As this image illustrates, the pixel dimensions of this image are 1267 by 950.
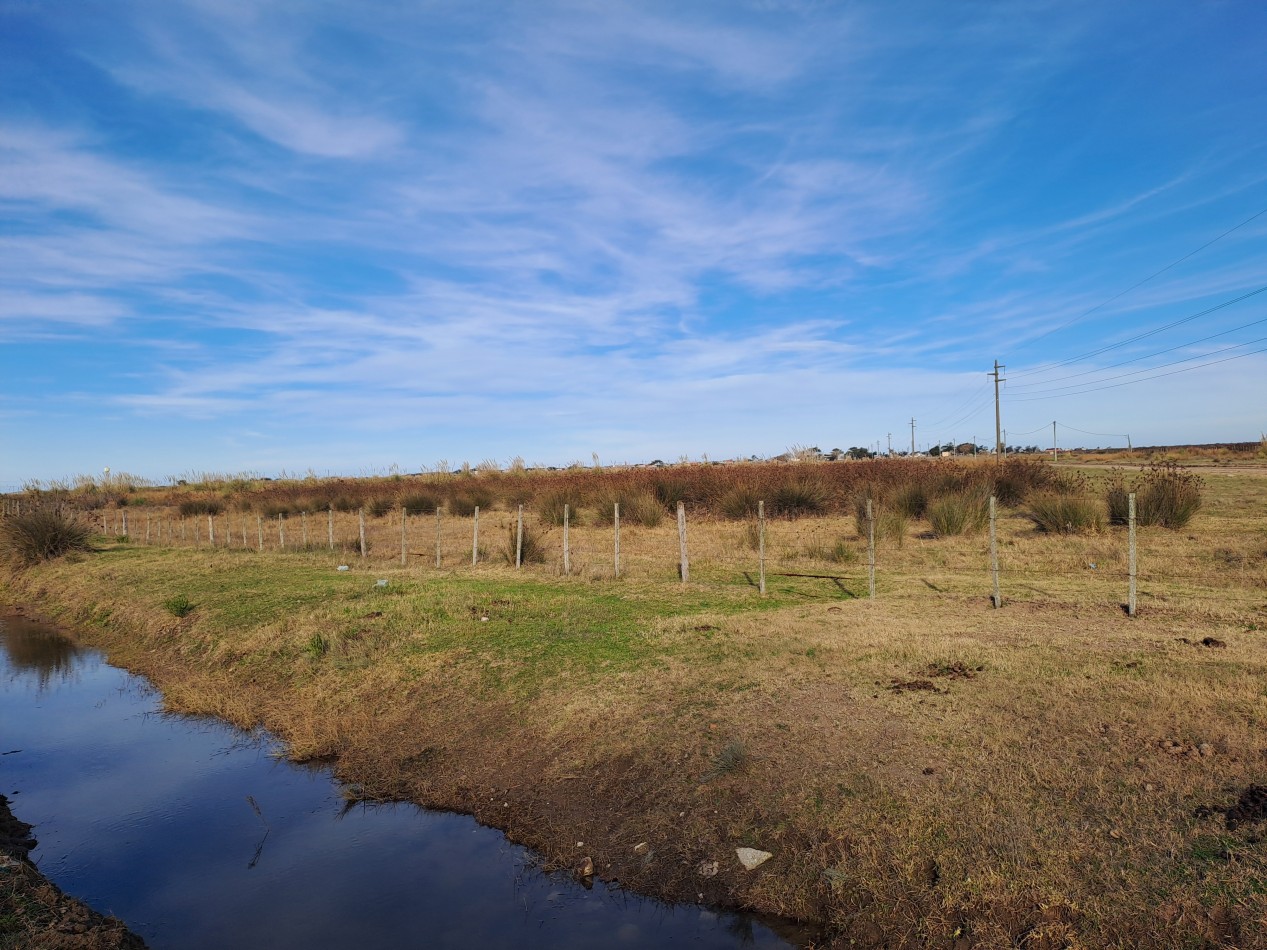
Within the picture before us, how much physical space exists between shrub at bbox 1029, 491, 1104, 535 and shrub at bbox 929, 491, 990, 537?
125 centimetres

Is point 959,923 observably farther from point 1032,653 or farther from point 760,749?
point 1032,653

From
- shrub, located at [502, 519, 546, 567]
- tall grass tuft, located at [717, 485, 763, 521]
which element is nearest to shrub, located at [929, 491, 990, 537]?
tall grass tuft, located at [717, 485, 763, 521]

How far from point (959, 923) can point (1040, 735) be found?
243 centimetres

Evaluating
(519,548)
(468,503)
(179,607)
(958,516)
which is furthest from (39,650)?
(958,516)

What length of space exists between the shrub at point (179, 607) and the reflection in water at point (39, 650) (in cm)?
160

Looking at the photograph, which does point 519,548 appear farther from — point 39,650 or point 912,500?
point 912,500

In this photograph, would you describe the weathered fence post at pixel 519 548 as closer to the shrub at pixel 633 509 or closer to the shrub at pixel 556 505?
the shrub at pixel 556 505

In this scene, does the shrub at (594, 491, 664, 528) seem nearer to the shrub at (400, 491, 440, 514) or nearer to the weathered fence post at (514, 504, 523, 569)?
the weathered fence post at (514, 504, 523, 569)

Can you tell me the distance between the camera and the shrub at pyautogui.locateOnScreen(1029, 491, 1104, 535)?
18125 millimetres

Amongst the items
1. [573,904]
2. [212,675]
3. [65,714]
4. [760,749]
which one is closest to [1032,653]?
[760,749]

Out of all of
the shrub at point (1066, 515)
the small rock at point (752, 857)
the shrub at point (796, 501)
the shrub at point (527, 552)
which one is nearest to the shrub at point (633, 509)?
the shrub at point (796, 501)

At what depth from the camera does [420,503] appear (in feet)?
106

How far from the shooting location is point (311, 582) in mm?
15844

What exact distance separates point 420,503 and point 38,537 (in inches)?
522
